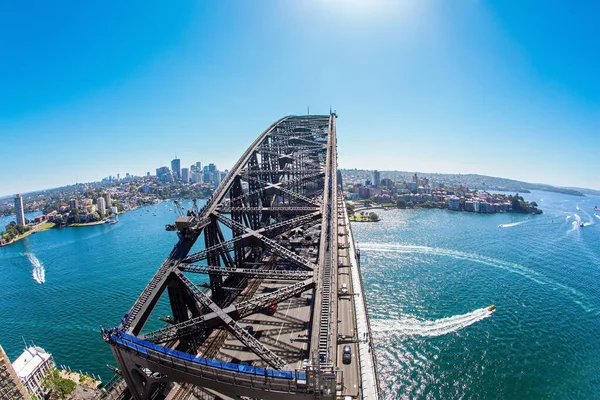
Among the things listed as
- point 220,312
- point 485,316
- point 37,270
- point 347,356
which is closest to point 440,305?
point 485,316

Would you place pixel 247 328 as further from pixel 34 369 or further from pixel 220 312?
pixel 34 369

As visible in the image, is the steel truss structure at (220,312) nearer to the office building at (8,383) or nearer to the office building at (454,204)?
the office building at (8,383)

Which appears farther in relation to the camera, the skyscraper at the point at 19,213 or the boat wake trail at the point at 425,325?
the skyscraper at the point at 19,213

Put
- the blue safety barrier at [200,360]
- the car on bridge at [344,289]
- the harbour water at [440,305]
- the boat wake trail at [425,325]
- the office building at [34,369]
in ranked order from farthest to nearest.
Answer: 1. the boat wake trail at [425,325]
2. the office building at [34,369]
3. the harbour water at [440,305]
4. the car on bridge at [344,289]
5. the blue safety barrier at [200,360]

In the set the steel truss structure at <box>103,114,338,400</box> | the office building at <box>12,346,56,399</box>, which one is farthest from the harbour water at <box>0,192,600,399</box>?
the steel truss structure at <box>103,114,338,400</box>

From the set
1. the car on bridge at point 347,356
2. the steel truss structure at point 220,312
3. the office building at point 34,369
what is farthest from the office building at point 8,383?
the car on bridge at point 347,356

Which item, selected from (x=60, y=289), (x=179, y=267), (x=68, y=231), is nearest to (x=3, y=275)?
(x=60, y=289)

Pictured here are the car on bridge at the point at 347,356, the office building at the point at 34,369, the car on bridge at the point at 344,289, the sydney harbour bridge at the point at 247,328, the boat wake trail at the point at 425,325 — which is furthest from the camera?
the boat wake trail at the point at 425,325

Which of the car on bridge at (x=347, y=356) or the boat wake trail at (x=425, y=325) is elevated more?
the car on bridge at (x=347, y=356)
